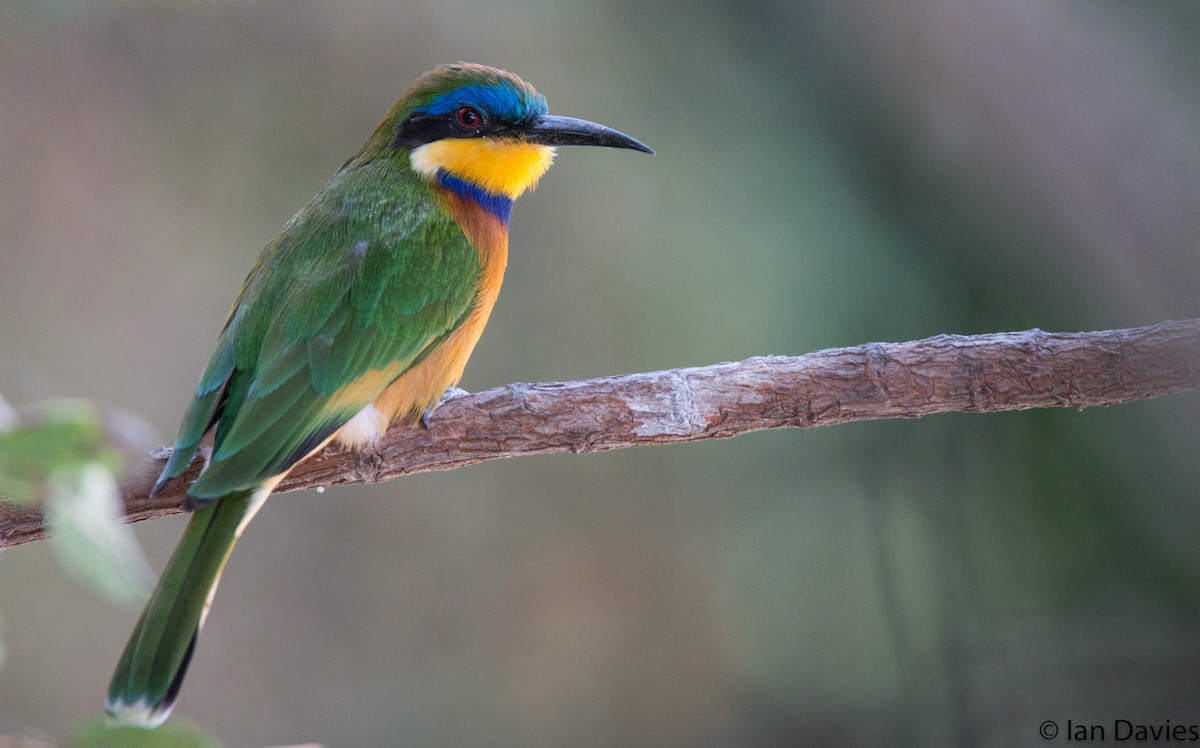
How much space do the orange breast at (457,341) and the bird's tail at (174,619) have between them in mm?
451

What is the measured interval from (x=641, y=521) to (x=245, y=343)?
240 centimetres

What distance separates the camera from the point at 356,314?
2.29 metres

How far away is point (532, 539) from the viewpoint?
4.43 m

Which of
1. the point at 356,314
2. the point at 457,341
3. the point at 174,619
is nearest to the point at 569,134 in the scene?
the point at 457,341

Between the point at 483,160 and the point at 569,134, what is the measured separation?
0.76 ft

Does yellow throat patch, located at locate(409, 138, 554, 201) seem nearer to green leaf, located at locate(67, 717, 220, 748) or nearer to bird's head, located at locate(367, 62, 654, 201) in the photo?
bird's head, located at locate(367, 62, 654, 201)

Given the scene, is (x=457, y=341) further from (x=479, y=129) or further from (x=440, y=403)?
(x=479, y=129)

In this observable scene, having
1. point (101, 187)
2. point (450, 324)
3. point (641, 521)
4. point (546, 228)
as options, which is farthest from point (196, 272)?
point (450, 324)

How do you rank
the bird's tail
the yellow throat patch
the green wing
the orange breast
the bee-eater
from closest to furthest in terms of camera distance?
the bird's tail → the bee-eater → the green wing → the orange breast → the yellow throat patch

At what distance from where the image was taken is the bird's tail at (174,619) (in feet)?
5.21

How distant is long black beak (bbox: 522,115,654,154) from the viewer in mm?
2738

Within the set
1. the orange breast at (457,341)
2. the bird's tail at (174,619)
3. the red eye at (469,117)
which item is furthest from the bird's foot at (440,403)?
the red eye at (469,117)

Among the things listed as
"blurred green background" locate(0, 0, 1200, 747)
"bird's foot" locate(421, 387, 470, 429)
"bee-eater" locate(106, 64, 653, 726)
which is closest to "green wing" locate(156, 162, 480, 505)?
"bee-eater" locate(106, 64, 653, 726)

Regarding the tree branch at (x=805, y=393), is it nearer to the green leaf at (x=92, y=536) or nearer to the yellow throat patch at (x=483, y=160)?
the yellow throat patch at (x=483, y=160)
